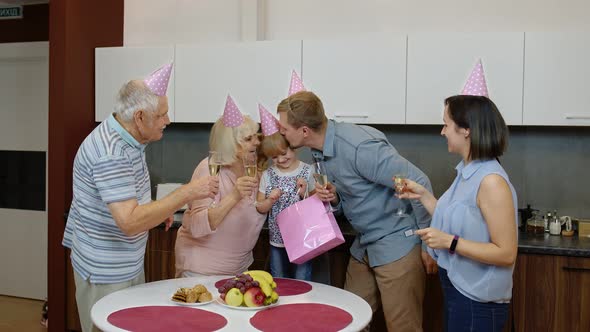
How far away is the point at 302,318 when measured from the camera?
219 centimetres

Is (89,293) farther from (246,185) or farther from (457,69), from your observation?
(457,69)

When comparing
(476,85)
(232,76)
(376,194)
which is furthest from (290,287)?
(232,76)

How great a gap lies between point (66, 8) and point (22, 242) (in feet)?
7.47

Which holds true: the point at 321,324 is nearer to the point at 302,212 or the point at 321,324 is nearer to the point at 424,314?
the point at 302,212

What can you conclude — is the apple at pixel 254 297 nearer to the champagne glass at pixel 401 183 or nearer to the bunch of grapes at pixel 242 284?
the bunch of grapes at pixel 242 284

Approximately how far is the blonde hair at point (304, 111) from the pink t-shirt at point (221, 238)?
0.39 m

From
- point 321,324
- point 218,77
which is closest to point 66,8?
point 218,77

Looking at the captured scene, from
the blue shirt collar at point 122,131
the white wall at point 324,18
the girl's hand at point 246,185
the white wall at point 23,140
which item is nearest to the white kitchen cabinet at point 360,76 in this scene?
the white wall at point 324,18

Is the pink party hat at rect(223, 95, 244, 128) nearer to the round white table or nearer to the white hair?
the white hair

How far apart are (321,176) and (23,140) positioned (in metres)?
3.63

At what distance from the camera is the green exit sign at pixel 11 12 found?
5285 millimetres

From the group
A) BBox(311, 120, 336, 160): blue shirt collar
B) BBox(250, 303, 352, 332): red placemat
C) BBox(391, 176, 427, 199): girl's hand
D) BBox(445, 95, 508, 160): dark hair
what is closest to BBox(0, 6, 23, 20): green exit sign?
BBox(311, 120, 336, 160): blue shirt collar

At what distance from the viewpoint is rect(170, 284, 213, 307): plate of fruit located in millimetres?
2311

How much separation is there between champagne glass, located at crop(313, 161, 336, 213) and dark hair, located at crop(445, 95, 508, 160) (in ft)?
2.25
